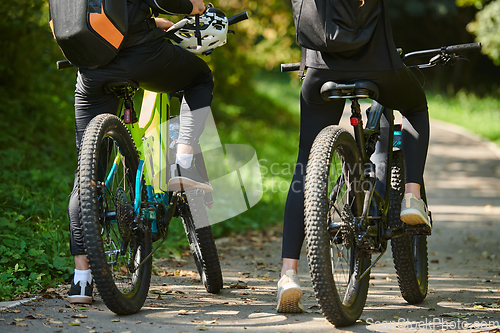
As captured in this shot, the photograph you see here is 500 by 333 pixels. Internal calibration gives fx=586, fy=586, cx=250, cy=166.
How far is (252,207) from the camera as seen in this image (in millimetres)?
7234

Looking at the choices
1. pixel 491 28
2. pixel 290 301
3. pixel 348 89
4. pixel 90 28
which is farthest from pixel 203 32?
pixel 491 28

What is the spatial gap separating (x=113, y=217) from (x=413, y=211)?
1.58m

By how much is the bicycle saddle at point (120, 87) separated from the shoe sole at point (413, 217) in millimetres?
1624

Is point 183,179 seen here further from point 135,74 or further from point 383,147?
point 383,147

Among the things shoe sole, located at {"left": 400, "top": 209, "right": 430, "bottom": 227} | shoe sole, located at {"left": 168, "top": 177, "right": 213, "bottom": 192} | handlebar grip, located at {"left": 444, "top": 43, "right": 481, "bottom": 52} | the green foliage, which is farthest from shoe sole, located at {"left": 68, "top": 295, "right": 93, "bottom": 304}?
the green foliage

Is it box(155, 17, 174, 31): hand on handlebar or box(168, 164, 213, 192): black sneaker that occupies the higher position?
box(155, 17, 174, 31): hand on handlebar

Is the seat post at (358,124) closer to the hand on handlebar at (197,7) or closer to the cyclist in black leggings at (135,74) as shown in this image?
the cyclist in black leggings at (135,74)

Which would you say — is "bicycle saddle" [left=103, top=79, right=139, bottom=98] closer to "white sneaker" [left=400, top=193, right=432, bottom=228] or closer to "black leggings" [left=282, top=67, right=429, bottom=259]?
"black leggings" [left=282, top=67, right=429, bottom=259]

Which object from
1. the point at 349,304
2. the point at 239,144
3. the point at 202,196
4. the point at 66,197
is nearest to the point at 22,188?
the point at 66,197

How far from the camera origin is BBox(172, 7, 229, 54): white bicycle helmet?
346 centimetres

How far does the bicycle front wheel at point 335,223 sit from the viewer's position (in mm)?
2695

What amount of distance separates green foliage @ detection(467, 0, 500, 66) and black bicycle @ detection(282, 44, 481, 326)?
958 cm

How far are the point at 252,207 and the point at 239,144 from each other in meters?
4.06

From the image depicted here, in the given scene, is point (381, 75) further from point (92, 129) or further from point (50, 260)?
point (50, 260)
